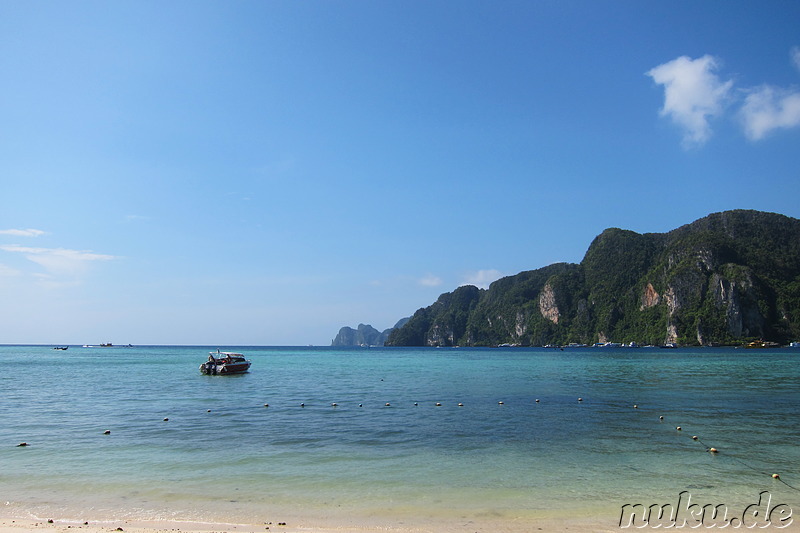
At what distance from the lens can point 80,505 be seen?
1153 cm

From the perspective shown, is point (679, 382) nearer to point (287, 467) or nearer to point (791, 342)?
point (287, 467)

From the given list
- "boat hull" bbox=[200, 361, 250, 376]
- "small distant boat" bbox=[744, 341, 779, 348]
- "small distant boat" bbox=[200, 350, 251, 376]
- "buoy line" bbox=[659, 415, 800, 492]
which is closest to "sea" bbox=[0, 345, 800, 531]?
"buoy line" bbox=[659, 415, 800, 492]

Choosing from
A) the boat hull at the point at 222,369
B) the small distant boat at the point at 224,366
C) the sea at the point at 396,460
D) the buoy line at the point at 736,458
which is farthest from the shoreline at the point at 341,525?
the small distant boat at the point at 224,366

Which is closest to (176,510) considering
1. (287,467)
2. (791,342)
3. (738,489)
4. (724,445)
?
(287,467)

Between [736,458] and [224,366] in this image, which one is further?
[224,366]

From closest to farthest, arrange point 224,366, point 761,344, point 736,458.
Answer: point 736,458
point 224,366
point 761,344

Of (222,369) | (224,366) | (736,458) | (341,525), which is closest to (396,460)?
(341,525)

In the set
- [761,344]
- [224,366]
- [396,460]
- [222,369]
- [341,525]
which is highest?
[341,525]

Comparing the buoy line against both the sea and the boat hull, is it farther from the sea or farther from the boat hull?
the boat hull

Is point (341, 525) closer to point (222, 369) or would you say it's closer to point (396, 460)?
point (396, 460)

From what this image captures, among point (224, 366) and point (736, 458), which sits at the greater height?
point (736, 458)

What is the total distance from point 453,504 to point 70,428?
60.1ft

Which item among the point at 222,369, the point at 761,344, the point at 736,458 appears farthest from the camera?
the point at 761,344

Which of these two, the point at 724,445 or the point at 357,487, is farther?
the point at 724,445
